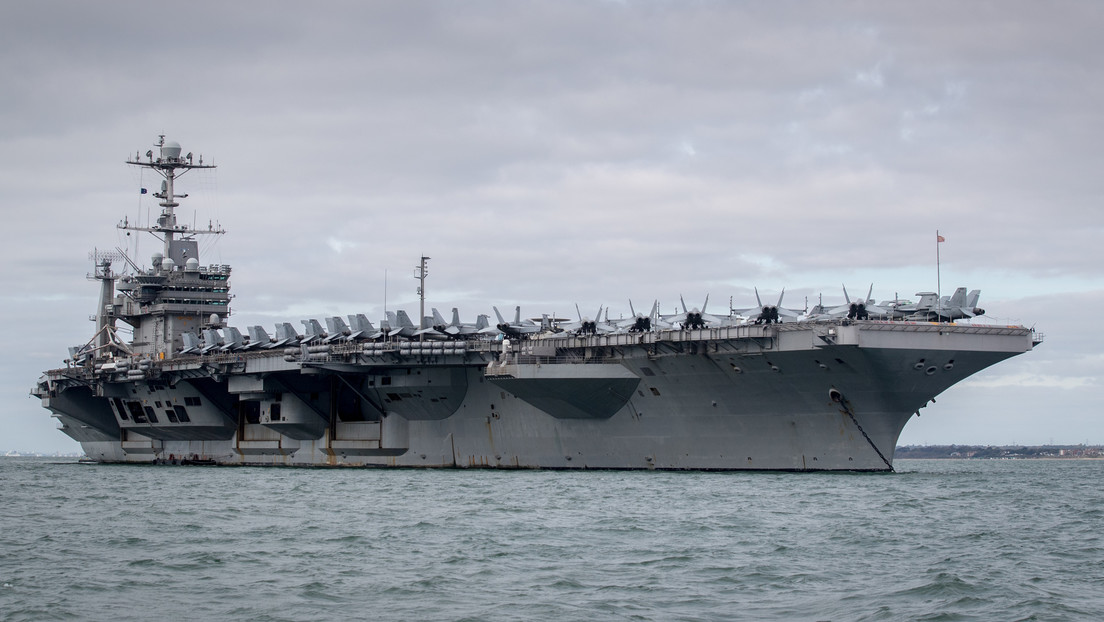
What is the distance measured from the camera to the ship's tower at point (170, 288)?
47.8 m

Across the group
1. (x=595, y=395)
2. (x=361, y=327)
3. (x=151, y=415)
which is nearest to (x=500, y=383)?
(x=595, y=395)

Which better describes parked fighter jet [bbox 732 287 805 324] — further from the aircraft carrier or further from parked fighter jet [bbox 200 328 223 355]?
parked fighter jet [bbox 200 328 223 355]

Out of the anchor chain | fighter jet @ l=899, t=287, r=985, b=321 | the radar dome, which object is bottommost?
the anchor chain

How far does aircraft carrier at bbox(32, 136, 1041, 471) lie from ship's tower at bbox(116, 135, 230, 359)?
70 mm

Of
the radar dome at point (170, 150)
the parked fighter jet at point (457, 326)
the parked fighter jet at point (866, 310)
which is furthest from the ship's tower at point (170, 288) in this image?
the parked fighter jet at point (866, 310)

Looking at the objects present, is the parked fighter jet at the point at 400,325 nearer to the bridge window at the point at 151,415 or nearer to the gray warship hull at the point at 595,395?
the gray warship hull at the point at 595,395

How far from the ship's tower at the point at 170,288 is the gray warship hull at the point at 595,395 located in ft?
11.2

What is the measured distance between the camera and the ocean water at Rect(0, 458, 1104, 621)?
12430 millimetres

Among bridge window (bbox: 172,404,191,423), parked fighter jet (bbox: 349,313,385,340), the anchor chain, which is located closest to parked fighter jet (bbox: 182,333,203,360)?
bridge window (bbox: 172,404,191,423)

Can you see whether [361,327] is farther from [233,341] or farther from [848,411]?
[848,411]

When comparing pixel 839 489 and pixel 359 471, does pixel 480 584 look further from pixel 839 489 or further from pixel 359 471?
pixel 359 471

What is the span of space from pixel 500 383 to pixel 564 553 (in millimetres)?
16310

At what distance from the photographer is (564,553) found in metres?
16.1

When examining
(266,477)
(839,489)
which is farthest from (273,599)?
(266,477)
